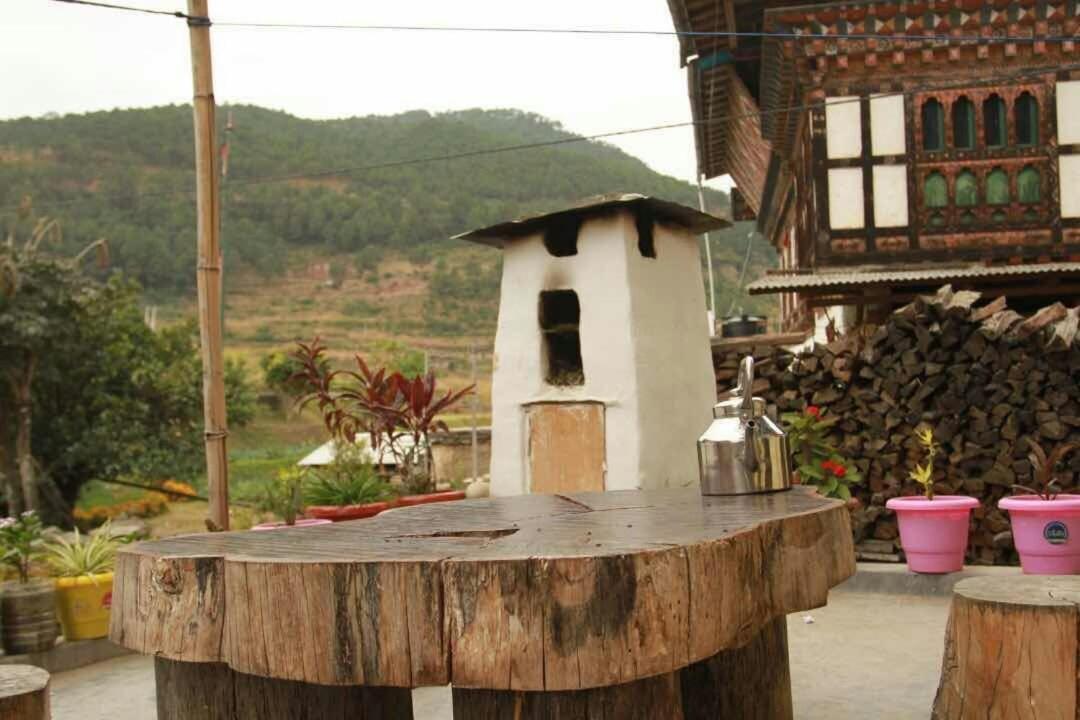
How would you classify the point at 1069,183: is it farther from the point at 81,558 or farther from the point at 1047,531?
the point at 81,558

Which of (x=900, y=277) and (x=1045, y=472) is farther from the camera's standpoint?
(x=900, y=277)

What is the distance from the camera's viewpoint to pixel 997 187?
1071cm

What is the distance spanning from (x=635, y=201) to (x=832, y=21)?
14.9 feet

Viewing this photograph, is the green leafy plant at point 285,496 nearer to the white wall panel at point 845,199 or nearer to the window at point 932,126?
the white wall panel at point 845,199

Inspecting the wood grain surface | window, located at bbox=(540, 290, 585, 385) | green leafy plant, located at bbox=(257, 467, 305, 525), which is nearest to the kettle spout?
the wood grain surface

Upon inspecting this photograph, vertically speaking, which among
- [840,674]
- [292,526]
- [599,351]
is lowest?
[840,674]

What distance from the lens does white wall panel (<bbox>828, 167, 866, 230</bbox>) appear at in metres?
10.8

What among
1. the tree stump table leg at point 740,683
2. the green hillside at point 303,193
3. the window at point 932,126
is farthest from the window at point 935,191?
the green hillside at point 303,193

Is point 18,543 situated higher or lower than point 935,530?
higher

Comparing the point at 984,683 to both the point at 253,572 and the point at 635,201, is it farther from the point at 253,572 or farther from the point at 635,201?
the point at 635,201

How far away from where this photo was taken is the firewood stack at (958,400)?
21.0ft

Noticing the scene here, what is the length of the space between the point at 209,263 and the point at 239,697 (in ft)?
10.7

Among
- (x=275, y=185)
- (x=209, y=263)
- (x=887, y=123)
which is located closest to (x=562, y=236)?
(x=209, y=263)

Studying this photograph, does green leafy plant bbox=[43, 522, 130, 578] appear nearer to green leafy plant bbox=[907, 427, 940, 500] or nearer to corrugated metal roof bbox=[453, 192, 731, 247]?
corrugated metal roof bbox=[453, 192, 731, 247]
